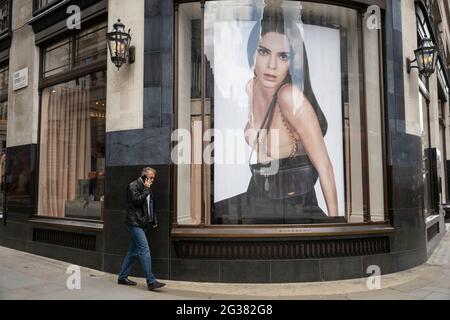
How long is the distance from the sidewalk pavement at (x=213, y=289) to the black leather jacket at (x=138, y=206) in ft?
3.42

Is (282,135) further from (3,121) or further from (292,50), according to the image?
(3,121)

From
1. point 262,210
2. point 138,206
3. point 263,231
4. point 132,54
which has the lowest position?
point 263,231

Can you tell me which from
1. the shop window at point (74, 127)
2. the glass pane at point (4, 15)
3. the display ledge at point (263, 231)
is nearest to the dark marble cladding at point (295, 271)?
the display ledge at point (263, 231)

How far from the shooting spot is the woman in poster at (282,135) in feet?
25.7

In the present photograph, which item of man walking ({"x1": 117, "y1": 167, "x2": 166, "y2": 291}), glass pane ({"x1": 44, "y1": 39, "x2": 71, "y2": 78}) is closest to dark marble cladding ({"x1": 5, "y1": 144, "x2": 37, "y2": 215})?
glass pane ({"x1": 44, "y1": 39, "x2": 71, "y2": 78})

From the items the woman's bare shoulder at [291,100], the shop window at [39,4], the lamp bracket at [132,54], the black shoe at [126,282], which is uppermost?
the shop window at [39,4]

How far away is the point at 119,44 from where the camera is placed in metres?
7.80

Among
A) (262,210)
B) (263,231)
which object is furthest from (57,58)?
(263,231)

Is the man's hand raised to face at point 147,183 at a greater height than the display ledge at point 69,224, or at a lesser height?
greater

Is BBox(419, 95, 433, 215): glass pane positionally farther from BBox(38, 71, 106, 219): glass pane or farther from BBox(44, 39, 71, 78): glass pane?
BBox(44, 39, 71, 78): glass pane

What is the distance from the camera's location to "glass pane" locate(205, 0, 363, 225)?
25.9 feet

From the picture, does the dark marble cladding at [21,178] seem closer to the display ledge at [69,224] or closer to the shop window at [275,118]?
the display ledge at [69,224]

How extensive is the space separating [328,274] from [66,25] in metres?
7.52

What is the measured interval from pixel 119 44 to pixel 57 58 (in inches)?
126
